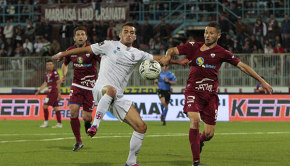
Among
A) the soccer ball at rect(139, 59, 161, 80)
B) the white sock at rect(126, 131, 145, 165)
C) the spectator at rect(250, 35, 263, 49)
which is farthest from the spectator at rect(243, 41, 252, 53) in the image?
the white sock at rect(126, 131, 145, 165)

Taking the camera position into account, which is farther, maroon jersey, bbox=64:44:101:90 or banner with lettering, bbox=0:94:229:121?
banner with lettering, bbox=0:94:229:121

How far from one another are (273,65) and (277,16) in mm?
6307

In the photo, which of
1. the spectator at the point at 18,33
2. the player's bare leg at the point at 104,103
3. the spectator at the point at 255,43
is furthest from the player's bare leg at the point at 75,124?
the spectator at the point at 18,33

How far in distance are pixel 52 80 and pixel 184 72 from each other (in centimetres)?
805

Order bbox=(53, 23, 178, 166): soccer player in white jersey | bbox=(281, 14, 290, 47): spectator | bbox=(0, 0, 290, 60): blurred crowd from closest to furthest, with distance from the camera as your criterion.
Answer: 1. bbox=(53, 23, 178, 166): soccer player in white jersey
2. bbox=(0, 0, 290, 60): blurred crowd
3. bbox=(281, 14, 290, 47): spectator

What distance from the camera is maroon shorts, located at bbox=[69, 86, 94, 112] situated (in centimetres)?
1331

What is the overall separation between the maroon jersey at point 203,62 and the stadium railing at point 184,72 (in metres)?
16.2

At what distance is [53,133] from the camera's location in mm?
18109

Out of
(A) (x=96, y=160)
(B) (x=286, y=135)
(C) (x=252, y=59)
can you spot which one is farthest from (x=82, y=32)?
(C) (x=252, y=59)

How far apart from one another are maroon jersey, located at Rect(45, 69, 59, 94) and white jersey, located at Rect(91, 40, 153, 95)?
11.6 meters

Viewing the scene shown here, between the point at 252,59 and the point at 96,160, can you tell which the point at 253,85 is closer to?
the point at 252,59

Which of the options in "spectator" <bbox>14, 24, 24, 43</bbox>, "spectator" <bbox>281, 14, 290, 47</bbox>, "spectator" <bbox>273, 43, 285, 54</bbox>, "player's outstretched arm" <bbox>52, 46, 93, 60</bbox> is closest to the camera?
"player's outstretched arm" <bbox>52, 46, 93, 60</bbox>

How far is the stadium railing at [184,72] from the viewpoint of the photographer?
1055 inches

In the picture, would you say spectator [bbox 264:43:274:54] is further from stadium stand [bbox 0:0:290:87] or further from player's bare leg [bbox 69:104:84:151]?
player's bare leg [bbox 69:104:84:151]
